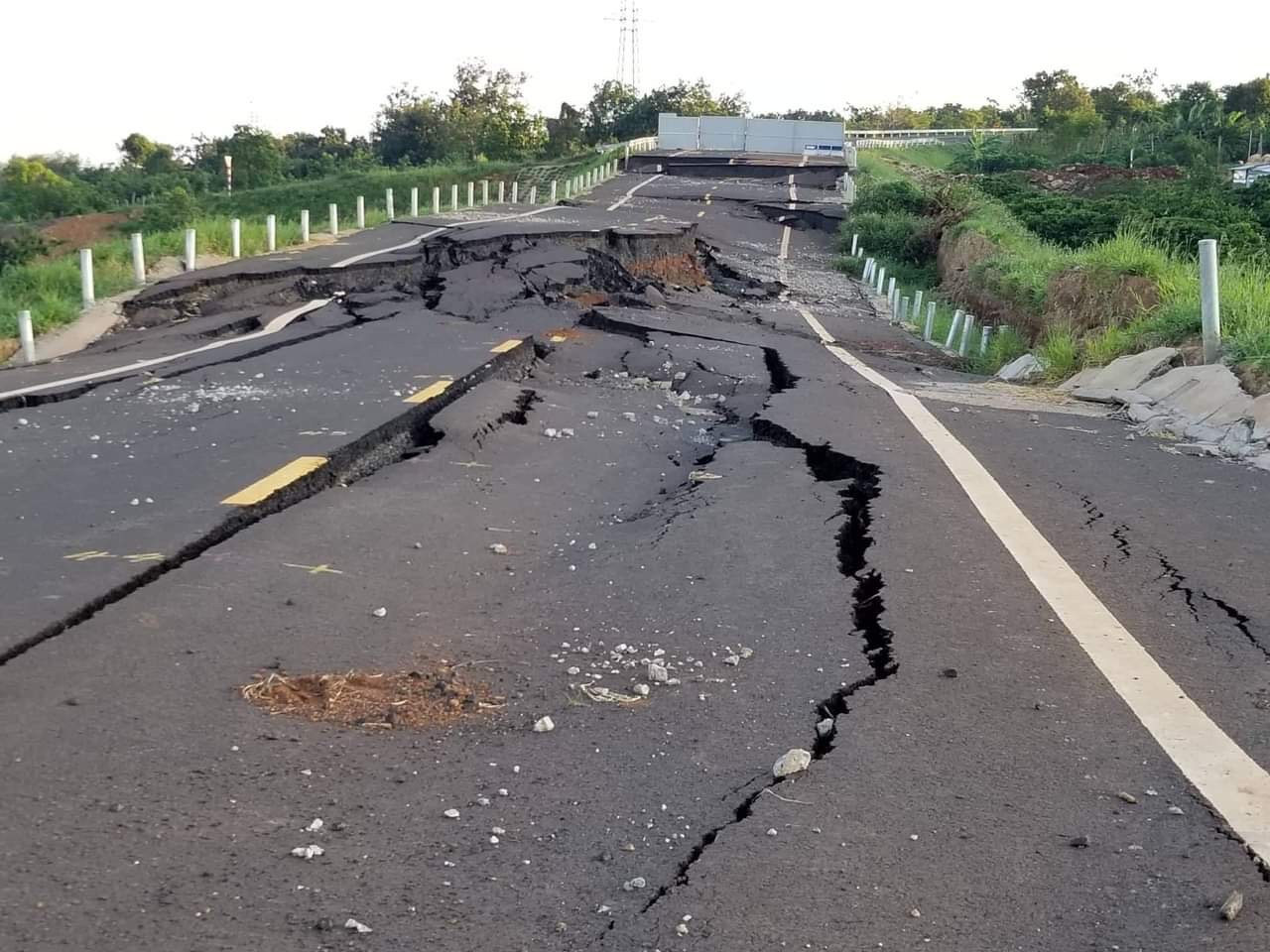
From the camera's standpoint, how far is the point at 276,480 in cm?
779

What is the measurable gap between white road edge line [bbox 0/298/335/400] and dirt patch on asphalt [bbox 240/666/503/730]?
7.59m

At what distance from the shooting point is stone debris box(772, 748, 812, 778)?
3977 millimetres

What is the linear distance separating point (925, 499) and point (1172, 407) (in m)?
4.34

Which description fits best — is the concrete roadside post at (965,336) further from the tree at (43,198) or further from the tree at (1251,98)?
the tree at (1251,98)

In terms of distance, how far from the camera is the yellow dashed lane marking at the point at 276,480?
7.30m

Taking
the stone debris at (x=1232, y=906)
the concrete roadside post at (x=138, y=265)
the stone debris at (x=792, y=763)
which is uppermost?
the concrete roadside post at (x=138, y=265)

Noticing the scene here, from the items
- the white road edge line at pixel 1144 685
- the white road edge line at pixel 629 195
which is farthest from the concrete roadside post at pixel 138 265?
the white road edge line at pixel 629 195

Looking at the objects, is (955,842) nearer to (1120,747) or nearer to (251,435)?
(1120,747)

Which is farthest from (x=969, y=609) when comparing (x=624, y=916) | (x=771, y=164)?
(x=771, y=164)

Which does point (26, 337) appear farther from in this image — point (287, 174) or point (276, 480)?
point (287, 174)

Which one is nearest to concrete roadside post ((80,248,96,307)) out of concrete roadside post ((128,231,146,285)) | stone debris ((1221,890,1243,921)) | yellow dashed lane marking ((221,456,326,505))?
concrete roadside post ((128,231,146,285))

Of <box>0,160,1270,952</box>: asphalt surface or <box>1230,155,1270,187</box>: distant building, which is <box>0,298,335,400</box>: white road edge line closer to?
<box>0,160,1270,952</box>: asphalt surface

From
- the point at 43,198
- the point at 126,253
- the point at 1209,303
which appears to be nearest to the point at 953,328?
the point at 1209,303

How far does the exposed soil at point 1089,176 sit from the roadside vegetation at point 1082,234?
136 mm
